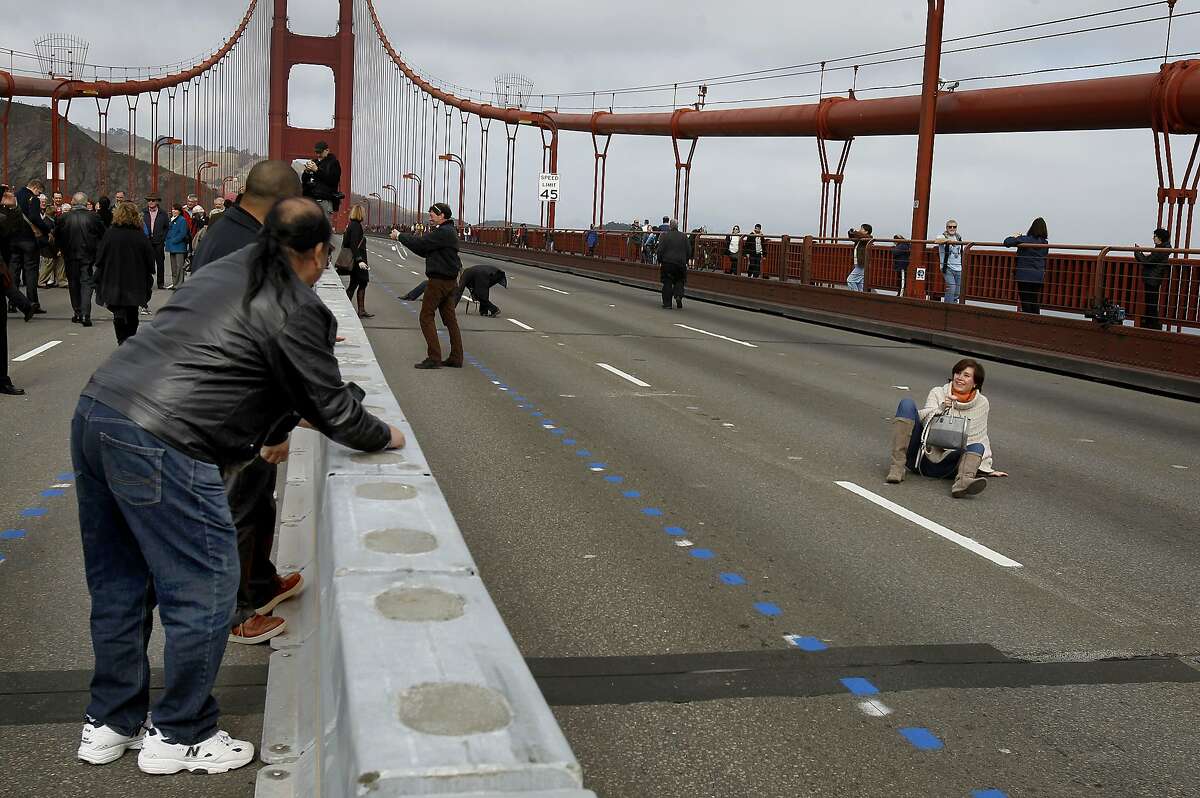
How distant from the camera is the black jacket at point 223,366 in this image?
337cm

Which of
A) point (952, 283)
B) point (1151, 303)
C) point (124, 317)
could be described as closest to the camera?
point (124, 317)

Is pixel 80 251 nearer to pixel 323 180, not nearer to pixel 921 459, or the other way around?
pixel 323 180

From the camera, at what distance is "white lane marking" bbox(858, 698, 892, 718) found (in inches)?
168

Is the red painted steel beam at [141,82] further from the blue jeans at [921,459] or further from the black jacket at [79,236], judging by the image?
the blue jeans at [921,459]

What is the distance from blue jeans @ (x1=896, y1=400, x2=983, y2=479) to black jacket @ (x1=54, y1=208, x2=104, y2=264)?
14.4 m

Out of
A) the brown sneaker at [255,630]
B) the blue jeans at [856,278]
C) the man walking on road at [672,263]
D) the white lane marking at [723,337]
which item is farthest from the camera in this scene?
the man walking on road at [672,263]

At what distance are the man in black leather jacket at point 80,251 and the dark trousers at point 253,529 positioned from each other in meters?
15.3

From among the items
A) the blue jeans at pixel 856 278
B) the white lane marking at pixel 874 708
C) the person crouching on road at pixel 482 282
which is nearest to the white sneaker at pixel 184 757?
the white lane marking at pixel 874 708

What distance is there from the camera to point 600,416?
1124 cm

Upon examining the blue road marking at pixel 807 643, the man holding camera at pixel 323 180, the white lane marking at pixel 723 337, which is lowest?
the blue road marking at pixel 807 643

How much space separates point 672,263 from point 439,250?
13741 mm

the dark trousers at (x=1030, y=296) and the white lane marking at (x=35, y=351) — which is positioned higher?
the dark trousers at (x=1030, y=296)

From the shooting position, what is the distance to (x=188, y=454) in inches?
133

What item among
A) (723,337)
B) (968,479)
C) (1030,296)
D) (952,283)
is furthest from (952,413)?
(952,283)
